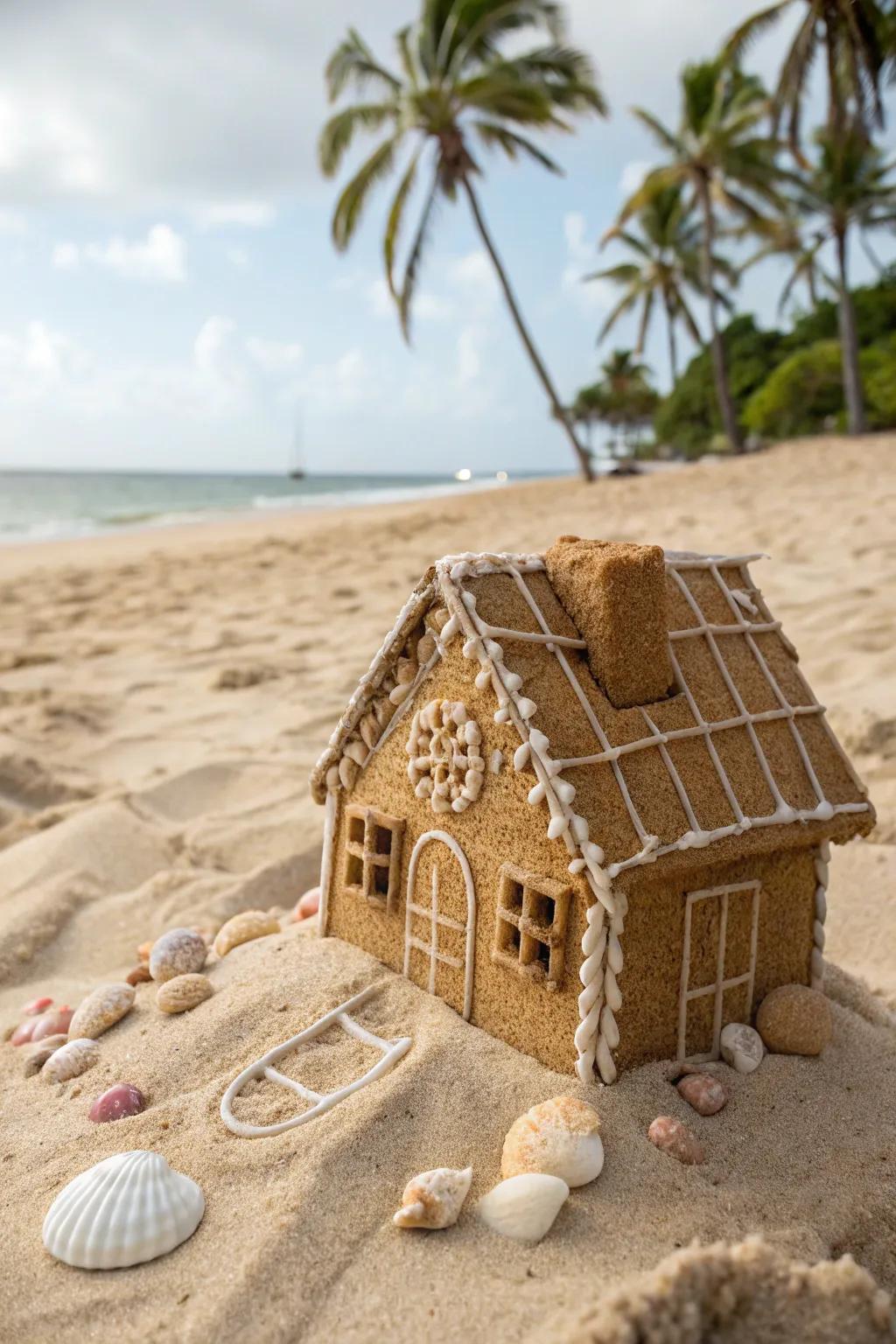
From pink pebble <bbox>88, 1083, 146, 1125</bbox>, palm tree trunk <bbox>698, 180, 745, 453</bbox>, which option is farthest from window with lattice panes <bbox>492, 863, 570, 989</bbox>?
palm tree trunk <bbox>698, 180, 745, 453</bbox>

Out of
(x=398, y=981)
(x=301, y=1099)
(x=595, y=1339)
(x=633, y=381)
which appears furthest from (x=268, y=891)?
(x=633, y=381)

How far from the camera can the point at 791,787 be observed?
88.3 inches

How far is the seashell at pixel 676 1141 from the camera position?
187 cm

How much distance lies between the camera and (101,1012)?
2.49 metres

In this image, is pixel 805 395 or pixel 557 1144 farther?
pixel 805 395

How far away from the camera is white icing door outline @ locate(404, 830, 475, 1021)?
218cm

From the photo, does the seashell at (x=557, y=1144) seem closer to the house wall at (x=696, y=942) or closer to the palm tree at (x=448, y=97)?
the house wall at (x=696, y=942)

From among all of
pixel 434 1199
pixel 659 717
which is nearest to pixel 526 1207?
A: pixel 434 1199

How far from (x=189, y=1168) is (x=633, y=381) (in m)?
55.5

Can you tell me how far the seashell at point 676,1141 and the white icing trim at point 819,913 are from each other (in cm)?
68

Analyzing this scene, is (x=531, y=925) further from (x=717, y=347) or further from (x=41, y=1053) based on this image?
(x=717, y=347)

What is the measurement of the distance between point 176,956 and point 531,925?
1.17m

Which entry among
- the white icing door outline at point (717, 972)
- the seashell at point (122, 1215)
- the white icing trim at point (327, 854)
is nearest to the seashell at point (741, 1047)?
the white icing door outline at point (717, 972)

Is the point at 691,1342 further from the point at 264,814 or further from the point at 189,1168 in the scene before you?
the point at 264,814
